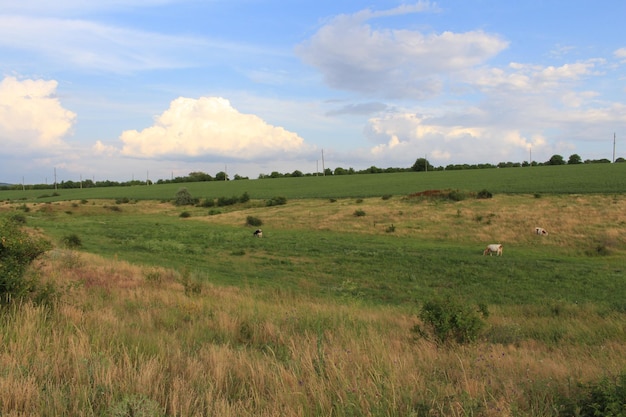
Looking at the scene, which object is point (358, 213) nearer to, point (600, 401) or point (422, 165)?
point (600, 401)

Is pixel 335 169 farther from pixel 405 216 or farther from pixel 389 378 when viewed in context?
pixel 389 378

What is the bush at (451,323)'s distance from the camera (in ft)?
25.7

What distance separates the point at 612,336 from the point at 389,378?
24.9 ft

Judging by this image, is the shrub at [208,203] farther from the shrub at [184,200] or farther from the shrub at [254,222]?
the shrub at [254,222]

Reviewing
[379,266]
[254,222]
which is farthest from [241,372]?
[254,222]

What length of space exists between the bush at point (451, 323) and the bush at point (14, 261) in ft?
23.4

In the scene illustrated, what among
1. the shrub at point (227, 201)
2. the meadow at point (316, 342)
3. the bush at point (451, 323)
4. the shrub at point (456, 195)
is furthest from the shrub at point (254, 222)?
the bush at point (451, 323)

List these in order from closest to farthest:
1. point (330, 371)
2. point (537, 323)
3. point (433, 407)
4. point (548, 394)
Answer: point (433, 407) → point (548, 394) → point (330, 371) → point (537, 323)

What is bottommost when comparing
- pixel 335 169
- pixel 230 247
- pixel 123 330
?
pixel 230 247

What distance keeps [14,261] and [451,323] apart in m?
8.14

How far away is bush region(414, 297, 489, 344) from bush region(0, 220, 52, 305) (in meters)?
7.14

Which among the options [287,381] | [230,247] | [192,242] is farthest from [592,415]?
[192,242]

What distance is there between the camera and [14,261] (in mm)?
7309

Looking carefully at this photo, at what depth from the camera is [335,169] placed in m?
147
